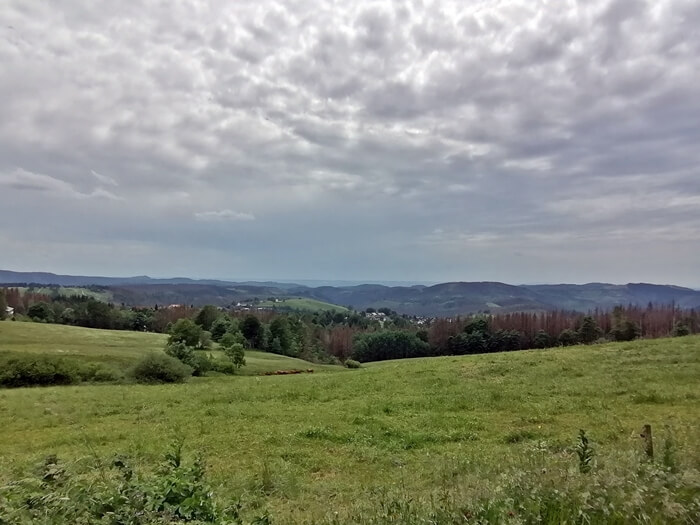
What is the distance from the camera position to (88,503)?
5465 mm

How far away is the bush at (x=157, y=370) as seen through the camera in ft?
117

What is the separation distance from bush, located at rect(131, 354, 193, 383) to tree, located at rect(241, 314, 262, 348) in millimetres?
47699

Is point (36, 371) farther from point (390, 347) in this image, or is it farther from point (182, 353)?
point (390, 347)

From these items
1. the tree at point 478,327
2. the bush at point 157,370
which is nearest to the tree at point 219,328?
the bush at point 157,370

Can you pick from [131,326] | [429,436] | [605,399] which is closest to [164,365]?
[429,436]

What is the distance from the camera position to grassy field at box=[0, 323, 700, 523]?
8.97 m

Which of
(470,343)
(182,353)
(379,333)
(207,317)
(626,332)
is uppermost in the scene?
(626,332)

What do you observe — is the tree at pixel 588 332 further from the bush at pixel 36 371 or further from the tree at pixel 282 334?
the bush at pixel 36 371

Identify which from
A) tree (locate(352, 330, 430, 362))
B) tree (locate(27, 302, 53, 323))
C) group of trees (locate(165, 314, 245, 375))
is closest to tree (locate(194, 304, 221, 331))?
group of trees (locate(165, 314, 245, 375))

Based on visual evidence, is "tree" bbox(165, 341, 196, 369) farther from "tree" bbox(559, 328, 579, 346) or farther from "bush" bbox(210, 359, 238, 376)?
"tree" bbox(559, 328, 579, 346)

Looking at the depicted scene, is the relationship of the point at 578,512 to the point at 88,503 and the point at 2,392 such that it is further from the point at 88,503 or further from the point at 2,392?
the point at 2,392

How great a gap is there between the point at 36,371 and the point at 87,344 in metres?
22.2

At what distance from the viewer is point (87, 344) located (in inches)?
2116

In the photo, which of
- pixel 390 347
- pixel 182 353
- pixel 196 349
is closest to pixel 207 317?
pixel 196 349
